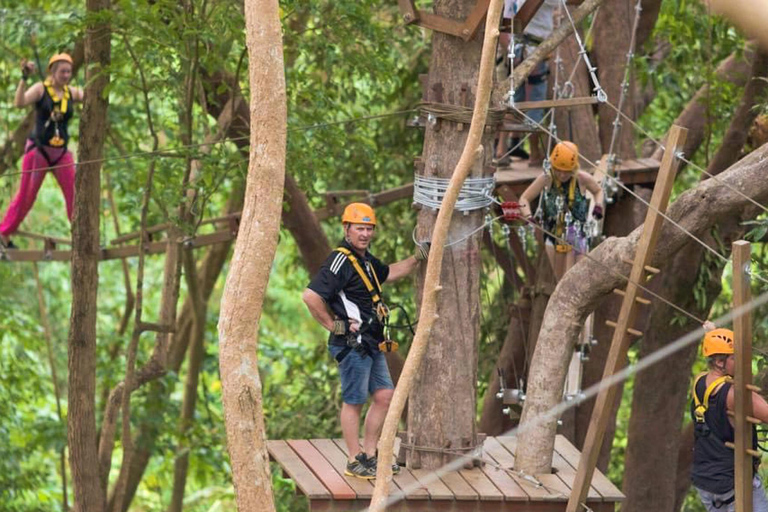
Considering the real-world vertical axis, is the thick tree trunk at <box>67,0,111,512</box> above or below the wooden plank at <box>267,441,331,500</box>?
above

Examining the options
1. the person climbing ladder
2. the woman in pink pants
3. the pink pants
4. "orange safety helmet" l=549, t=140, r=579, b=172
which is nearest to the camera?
"orange safety helmet" l=549, t=140, r=579, b=172

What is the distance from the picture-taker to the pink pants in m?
9.67

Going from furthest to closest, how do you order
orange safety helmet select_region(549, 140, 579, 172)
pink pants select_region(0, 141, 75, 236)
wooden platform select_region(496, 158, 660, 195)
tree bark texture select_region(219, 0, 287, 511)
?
pink pants select_region(0, 141, 75, 236) → wooden platform select_region(496, 158, 660, 195) → orange safety helmet select_region(549, 140, 579, 172) → tree bark texture select_region(219, 0, 287, 511)

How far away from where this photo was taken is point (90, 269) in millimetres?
8602

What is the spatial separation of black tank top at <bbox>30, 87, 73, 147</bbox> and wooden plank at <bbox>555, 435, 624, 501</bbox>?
Answer: 165 inches

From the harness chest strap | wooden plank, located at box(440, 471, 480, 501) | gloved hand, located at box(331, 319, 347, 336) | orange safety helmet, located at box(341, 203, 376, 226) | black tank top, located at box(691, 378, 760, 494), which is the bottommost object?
wooden plank, located at box(440, 471, 480, 501)

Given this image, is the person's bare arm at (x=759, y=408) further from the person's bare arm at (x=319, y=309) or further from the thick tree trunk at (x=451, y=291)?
the person's bare arm at (x=319, y=309)

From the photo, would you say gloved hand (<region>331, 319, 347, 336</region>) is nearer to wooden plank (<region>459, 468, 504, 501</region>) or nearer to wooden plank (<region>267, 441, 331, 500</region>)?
wooden plank (<region>267, 441, 331, 500</region>)

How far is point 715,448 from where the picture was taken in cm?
628

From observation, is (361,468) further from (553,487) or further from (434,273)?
(434,273)

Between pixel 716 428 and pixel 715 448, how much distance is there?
13 centimetres

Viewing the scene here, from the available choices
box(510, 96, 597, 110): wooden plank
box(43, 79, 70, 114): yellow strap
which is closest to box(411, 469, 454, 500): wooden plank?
box(510, 96, 597, 110): wooden plank

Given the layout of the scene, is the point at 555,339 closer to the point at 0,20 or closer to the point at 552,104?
the point at 552,104

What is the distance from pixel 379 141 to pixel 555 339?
18.4ft
